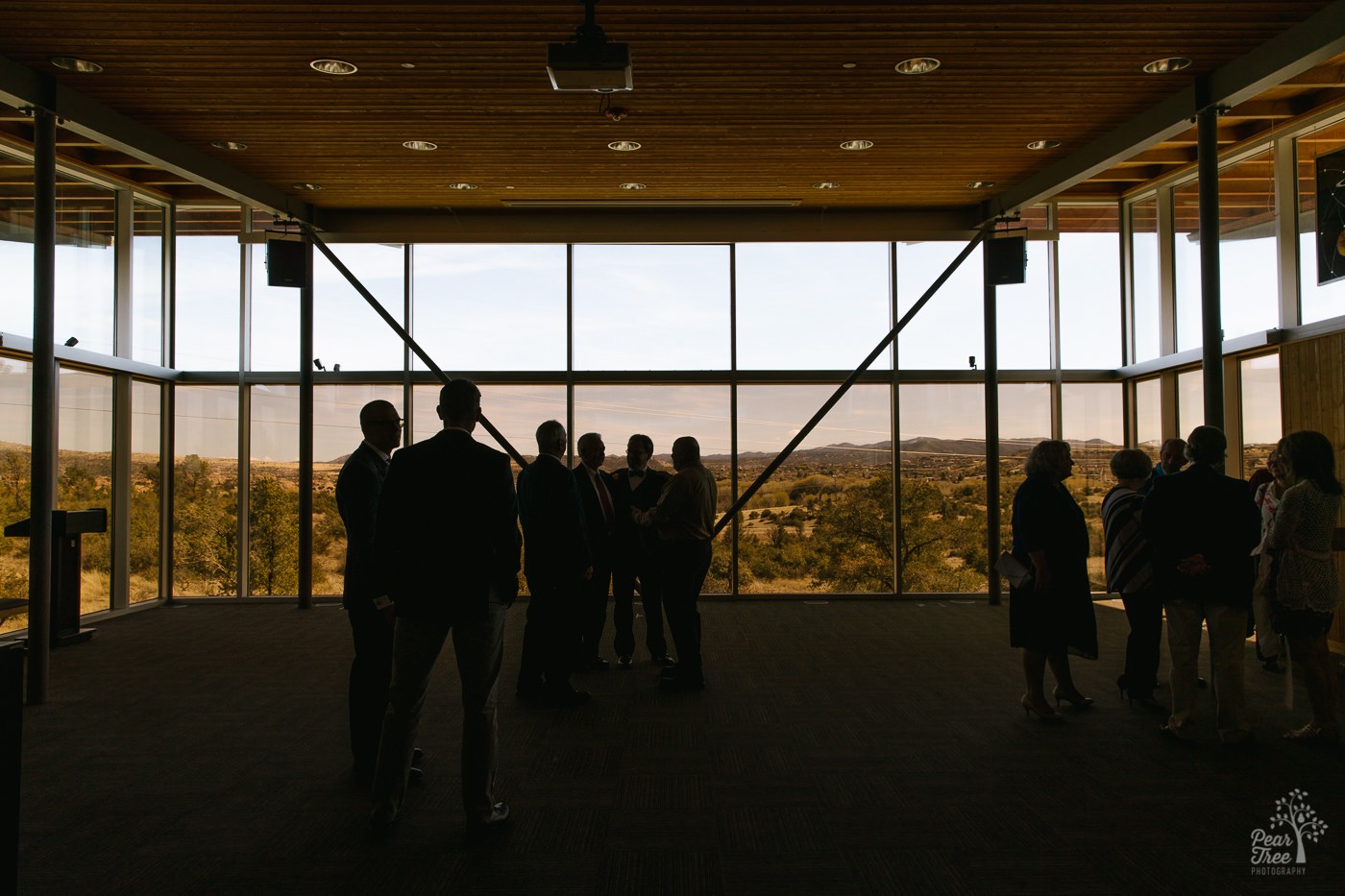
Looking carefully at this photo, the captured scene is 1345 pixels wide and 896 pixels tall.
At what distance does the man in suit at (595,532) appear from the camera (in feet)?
17.8

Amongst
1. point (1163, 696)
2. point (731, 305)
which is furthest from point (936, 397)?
point (1163, 696)

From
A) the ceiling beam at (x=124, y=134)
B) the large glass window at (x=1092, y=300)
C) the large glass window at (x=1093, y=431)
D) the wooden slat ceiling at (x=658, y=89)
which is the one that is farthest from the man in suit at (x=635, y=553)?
the large glass window at (x=1092, y=300)

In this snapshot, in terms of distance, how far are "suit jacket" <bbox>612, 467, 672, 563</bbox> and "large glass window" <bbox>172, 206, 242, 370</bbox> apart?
535 centimetres

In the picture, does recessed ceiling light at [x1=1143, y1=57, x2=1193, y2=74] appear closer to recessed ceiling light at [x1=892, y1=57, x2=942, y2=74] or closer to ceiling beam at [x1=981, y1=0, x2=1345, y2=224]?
ceiling beam at [x1=981, y1=0, x2=1345, y2=224]

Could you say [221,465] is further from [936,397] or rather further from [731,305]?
[936,397]

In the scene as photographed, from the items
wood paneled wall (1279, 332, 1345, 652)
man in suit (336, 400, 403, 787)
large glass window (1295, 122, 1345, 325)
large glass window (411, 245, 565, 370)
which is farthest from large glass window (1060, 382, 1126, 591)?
man in suit (336, 400, 403, 787)

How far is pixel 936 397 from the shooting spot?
29.9 feet

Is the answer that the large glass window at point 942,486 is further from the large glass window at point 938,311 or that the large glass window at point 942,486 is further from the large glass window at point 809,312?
the large glass window at point 809,312

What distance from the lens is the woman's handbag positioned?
4438 mm

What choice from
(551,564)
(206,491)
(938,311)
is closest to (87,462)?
(206,491)

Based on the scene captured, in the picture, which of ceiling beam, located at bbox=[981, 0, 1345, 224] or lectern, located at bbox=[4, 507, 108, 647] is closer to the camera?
ceiling beam, located at bbox=[981, 0, 1345, 224]

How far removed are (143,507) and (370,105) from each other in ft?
16.9

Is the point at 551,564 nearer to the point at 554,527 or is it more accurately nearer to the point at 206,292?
the point at 554,527

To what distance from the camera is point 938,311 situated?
360 inches
